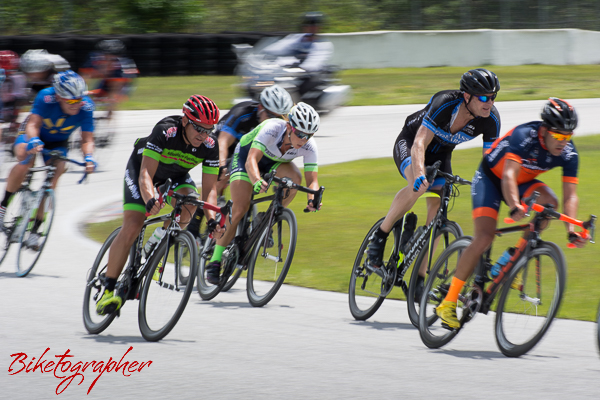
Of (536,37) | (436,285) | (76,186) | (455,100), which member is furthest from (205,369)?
(536,37)

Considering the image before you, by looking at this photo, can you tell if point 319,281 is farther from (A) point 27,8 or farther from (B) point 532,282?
(A) point 27,8

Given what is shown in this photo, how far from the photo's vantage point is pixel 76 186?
13.3m

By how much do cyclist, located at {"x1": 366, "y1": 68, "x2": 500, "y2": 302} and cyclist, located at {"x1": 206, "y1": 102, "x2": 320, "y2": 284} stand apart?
2.49 feet

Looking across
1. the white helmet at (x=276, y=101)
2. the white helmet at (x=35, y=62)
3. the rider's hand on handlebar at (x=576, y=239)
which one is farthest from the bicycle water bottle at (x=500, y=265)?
the white helmet at (x=35, y=62)

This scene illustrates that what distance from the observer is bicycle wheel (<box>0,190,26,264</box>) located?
8.53 m

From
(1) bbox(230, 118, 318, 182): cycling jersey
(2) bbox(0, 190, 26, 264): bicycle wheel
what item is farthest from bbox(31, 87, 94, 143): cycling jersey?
(1) bbox(230, 118, 318, 182): cycling jersey

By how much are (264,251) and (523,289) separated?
8.56ft

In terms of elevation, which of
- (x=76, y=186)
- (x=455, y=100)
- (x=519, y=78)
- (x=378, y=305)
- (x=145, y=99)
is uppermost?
(x=455, y=100)

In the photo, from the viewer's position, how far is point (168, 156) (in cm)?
663

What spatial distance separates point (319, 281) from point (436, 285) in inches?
85.4

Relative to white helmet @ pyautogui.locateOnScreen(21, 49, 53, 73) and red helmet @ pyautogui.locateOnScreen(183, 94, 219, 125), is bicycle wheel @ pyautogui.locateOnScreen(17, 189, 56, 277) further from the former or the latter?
white helmet @ pyautogui.locateOnScreen(21, 49, 53, 73)

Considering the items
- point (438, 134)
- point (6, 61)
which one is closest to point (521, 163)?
point (438, 134)

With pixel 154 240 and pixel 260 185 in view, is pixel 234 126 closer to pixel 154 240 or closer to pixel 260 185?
pixel 260 185

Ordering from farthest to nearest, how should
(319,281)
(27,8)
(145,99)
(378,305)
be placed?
(27,8), (145,99), (319,281), (378,305)
